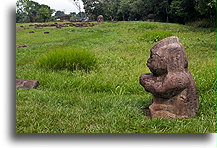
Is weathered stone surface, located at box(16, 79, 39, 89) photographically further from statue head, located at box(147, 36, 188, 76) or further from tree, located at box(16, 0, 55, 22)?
statue head, located at box(147, 36, 188, 76)

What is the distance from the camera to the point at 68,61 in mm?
5898

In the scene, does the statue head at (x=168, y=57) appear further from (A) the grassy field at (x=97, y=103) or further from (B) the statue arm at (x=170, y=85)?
(A) the grassy field at (x=97, y=103)

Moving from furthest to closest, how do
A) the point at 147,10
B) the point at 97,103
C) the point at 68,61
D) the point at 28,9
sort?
the point at 147,10, the point at 28,9, the point at 68,61, the point at 97,103

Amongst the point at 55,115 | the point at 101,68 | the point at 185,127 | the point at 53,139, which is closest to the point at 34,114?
the point at 55,115

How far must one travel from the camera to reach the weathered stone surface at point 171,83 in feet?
9.71

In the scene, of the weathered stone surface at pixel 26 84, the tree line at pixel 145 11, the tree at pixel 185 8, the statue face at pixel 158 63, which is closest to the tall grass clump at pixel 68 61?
the weathered stone surface at pixel 26 84

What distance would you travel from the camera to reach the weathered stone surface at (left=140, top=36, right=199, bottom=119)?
9.71ft

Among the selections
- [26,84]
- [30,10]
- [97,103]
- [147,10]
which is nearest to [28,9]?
[30,10]

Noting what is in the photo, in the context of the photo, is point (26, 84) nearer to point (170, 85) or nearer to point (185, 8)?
point (170, 85)

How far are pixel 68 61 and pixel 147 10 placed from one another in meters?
25.4

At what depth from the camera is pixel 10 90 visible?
309 cm

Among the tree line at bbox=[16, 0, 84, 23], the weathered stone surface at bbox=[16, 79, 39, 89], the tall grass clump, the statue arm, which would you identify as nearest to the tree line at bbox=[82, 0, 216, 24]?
the tree line at bbox=[16, 0, 84, 23]

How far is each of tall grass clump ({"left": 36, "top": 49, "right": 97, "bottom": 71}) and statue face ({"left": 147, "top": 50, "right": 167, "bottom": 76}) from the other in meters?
3.00

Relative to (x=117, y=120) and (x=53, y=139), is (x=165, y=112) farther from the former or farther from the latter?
(x=53, y=139)
